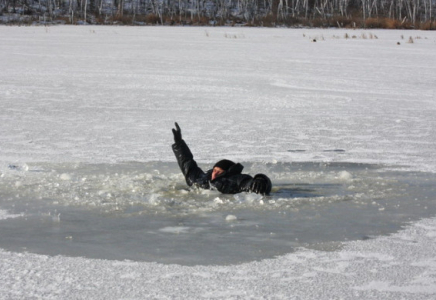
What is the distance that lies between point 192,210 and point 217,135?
3266mm

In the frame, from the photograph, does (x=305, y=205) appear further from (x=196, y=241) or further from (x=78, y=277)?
(x=78, y=277)

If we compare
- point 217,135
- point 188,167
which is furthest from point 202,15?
point 188,167

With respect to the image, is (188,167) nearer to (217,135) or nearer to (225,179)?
(225,179)

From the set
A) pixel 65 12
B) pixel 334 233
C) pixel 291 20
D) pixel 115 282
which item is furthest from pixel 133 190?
pixel 65 12

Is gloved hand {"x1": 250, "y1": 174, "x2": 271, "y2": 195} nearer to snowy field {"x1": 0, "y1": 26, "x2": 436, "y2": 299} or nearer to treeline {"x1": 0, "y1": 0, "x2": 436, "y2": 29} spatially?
snowy field {"x1": 0, "y1": 26, "x2": 436, "y2": 299}

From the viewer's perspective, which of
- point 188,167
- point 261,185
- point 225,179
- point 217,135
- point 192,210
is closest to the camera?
point 192,210

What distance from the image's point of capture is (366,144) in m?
7.68

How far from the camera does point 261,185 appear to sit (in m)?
5.14

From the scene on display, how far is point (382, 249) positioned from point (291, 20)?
4693 centimetres

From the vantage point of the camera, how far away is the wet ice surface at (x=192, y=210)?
393cm

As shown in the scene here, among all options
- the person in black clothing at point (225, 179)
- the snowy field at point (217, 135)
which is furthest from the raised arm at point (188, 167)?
the snowy field at point (217, 135)

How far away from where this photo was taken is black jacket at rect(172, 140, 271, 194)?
17.1 ft

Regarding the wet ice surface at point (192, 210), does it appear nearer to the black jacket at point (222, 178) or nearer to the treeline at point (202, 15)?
the black jacket at point (222, 178)

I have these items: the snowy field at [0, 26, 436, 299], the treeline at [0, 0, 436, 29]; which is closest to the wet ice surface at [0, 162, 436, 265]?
the snowy field at [0, 26, 436, 299]
